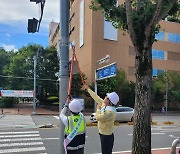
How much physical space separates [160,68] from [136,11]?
47978 millimetres

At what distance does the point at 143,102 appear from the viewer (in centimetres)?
633

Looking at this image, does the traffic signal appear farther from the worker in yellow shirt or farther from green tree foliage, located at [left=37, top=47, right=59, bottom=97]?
green tree foliage, located at [left=37, top=47, right=59, bottom=97]

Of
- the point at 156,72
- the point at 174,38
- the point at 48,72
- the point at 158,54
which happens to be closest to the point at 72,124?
the point at 48,72

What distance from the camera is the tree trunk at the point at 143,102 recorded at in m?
6.34

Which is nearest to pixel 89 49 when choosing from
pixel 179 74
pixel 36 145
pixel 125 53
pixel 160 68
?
pixel 125 53

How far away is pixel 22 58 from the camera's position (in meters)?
45.7

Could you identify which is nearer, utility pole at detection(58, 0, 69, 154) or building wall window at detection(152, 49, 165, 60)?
utility pole at detection(58, 0, 69, 154)

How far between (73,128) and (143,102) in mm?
1889

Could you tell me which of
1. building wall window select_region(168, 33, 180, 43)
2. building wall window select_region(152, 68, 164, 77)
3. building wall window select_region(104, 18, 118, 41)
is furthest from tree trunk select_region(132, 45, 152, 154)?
building wall window select_region(168, 33, 180, 43)

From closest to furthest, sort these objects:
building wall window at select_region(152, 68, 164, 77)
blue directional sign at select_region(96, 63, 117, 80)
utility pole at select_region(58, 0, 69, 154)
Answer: utility pole at select_region(58, 0, 69, 154)
blue directional sign at select_region(96, 63, 117, 80)
building wall window at select_region(152, 68, 164, 77)

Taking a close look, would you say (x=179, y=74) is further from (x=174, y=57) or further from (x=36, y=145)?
(x=36, y=145)

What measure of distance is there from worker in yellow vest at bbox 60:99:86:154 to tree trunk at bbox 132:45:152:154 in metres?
1.64

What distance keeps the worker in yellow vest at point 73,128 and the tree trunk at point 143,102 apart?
1639mm

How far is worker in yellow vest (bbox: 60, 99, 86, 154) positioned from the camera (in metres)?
5.02
